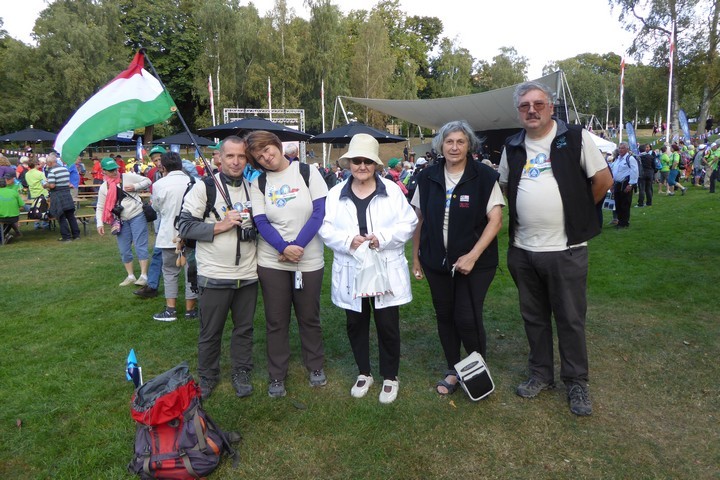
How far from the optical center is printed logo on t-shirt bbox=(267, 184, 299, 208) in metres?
3.28

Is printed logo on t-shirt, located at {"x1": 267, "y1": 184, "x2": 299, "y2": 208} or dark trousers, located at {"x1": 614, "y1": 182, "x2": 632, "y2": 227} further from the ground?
printed logo on t-shirt, located at {"x1": 267, "y1": 184, "x2": 299, "y2": 208}

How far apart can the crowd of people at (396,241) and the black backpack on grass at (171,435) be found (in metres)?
0.79

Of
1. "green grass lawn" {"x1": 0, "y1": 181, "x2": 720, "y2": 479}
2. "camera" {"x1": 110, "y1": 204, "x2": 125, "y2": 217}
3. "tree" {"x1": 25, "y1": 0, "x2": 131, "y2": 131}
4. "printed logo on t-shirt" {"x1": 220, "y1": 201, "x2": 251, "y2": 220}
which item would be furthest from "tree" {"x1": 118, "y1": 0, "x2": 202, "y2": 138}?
"printed logo on t-shirt" {"x1": 220, "y1": 201, "x2": 251, "y2": 220}

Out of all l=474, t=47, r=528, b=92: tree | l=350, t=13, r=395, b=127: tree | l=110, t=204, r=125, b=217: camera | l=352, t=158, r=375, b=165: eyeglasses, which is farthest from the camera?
l=474, t=47, r=528, b=92: tree

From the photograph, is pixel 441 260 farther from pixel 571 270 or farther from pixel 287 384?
pixel 287 384

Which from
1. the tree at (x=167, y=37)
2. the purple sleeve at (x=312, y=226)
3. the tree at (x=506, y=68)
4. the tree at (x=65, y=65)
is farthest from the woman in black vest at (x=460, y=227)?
the tree at (x=506, y=68)

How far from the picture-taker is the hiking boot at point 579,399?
3045 mm

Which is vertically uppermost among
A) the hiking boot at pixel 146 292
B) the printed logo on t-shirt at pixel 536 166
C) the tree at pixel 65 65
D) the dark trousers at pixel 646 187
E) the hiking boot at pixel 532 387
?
the tree at pixel 65 65

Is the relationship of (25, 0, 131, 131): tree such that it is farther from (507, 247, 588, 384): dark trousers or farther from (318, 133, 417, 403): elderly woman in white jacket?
(507, 247, 588, 384): dark trousers

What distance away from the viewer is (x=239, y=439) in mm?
2896

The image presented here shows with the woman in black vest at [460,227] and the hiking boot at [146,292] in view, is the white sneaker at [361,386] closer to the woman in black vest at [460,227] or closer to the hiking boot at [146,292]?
the woman in black vest at [460,227]

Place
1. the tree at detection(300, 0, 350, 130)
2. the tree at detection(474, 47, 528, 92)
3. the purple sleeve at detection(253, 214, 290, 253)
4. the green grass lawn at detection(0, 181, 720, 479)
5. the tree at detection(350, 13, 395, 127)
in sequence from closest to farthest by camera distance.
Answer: the green grass lawn at detection(0, 181, 720, 479) → the purple sleeve at detection(253, 214, 290, 253) → the tree at detection(300, 0, 350, 130) → the tree at detection(350, 13, 395, 127) → the tree at detection(474, 47, 528, 92)

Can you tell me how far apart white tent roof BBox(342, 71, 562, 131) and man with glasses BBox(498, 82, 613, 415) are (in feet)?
56.5

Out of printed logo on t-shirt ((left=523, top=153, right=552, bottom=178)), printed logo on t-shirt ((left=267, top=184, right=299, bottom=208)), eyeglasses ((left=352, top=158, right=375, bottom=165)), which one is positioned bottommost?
printed logo on t-shirt ((left=267, top=184, right=299, bottom=208))
